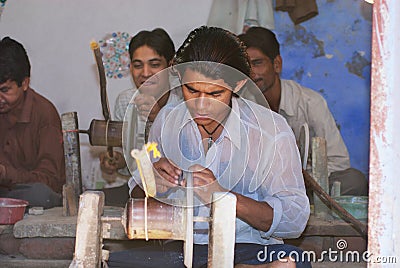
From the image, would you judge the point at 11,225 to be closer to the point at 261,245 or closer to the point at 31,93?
the point at 31,93

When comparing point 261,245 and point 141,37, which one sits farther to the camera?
point 141,37

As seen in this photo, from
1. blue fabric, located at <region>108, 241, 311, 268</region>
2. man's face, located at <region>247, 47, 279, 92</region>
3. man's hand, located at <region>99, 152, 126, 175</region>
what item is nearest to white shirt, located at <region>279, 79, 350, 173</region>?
man's face, located at <region>247, 47, 279, 92</region>

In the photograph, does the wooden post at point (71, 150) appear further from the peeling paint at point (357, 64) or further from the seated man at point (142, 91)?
the peeling paint at point (357, 64)

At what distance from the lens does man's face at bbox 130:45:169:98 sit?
18.4 feet

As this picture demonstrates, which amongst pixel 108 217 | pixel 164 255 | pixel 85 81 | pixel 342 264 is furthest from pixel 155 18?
pixel 108 217

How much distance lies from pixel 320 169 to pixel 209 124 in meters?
1.79

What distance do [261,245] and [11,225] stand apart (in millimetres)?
2333

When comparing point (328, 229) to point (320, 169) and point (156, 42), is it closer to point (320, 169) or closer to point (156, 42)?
point (320, 169)

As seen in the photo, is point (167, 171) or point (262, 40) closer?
point (167, 171)

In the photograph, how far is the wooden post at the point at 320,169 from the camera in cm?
505

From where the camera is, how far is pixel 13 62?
617 centimetres

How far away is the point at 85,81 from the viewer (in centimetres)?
644

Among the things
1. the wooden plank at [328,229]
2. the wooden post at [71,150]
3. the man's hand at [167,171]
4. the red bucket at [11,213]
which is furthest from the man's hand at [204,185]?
the red bucket at [11,213]

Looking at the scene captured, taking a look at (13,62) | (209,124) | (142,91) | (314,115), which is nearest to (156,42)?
(142,91)
